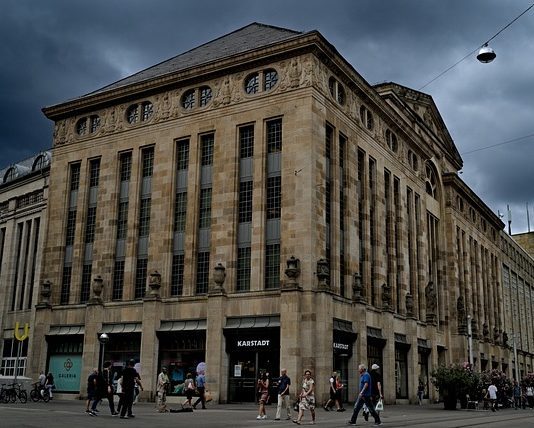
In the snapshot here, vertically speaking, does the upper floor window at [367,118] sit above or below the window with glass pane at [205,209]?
above

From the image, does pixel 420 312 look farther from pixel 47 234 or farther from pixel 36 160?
pixel 36 160

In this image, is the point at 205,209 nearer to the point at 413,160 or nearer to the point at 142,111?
the point at 142,111

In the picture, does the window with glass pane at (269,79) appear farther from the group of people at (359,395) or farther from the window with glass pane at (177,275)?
the group of people at (359,395)

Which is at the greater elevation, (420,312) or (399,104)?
(399,104)

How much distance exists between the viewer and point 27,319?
48531 millimetres

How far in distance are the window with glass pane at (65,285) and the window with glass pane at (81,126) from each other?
9.31 metres

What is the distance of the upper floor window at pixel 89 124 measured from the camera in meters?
44.5

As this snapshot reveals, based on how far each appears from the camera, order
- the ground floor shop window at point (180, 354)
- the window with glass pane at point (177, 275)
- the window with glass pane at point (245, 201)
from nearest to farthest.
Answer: the ground floor shop window at point (180, 354)
the window with glass pane at point (245, 201)
the window with glass pane at point (177, 275)

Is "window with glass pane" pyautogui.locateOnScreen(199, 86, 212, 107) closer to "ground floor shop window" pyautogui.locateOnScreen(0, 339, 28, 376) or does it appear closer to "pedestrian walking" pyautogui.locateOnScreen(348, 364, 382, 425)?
"ground floor shop window" pyautogui.locateOnScreen(0, 339, 28, 376)

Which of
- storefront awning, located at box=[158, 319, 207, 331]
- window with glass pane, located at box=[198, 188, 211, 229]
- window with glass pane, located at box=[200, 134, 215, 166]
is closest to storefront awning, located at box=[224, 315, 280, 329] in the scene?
storefront awning, located at box=[158, 319, 207, 331]

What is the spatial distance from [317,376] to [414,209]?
21370mm

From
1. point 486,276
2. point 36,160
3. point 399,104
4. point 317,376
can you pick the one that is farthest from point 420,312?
point 36,160

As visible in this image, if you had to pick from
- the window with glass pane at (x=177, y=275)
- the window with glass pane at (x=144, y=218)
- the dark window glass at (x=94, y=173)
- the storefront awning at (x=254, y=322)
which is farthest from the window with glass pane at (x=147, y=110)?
the storefront awning at (x=254, y=322)

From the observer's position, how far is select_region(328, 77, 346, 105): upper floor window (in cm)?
3872
